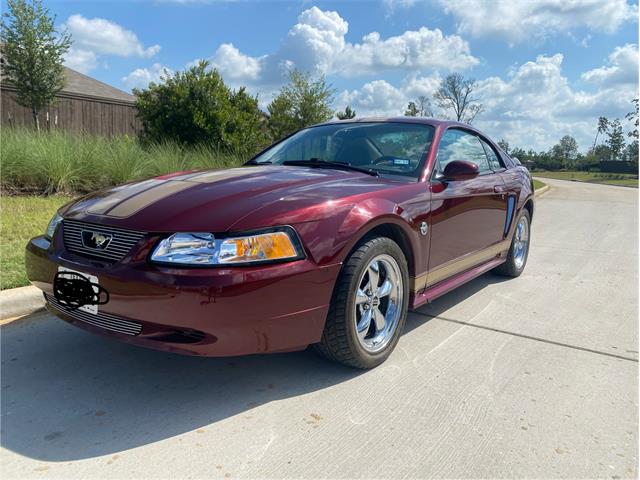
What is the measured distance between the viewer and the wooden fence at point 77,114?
16047mm

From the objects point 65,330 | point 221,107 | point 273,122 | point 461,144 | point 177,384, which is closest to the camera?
point 177,384

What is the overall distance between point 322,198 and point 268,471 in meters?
1.34

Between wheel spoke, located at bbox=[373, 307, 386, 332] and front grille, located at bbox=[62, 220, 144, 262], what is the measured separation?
1.41 metres

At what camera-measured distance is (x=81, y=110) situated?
18.1 m

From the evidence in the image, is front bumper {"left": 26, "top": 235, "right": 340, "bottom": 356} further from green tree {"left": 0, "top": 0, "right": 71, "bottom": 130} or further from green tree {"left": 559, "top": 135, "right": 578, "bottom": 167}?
green tree {"left": 559, "top": 135, "right": 578, "bottom": 167}

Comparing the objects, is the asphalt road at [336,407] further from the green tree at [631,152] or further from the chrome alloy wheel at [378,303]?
the green tree at [631,152]

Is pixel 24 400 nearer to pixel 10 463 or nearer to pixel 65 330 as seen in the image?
pixel 10 463

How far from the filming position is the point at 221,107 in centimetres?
1088

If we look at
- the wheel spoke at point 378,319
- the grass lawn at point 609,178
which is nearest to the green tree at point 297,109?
the wheel spoke at point 378,319

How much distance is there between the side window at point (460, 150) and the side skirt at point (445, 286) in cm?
83

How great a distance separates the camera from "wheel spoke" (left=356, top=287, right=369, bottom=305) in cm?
283

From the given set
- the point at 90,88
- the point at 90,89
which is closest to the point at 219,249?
the point at 90,89

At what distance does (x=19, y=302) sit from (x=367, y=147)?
2.80 metres

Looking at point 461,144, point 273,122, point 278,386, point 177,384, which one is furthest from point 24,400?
point 273,122
